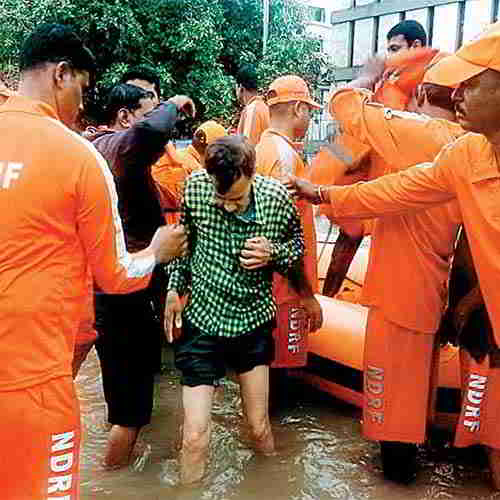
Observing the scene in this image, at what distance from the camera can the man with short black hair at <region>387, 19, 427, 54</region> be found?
4.31 m

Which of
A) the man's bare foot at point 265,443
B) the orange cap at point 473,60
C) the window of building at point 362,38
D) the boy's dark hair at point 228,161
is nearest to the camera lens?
the orange cap at point 473,60

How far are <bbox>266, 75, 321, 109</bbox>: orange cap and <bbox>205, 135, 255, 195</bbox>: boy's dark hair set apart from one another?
1166 millimetres

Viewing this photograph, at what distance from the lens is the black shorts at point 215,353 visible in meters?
3.32

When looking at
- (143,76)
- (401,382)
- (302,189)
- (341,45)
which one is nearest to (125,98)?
(143,76)

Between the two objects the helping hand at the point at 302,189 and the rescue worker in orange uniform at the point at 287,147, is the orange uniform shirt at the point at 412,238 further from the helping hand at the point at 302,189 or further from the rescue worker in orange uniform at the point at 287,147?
the rescue worker in orange uniform at the point at 287,147

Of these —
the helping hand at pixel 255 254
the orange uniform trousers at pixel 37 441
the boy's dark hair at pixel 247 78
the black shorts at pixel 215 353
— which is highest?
the boy's dark hair at pixel 247 78

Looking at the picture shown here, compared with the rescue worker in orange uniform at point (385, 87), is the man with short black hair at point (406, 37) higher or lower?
higher

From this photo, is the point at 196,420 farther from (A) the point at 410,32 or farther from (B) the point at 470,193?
(A) the point at 410,32

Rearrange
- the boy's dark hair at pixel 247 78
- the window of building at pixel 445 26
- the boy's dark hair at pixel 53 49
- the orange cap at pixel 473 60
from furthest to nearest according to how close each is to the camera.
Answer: the window of building at pixel 445 26 < the boy's dark hair at pixel 247 78 < the orange cap at pixel 473 60 < the boy's dark hair at pixel 53 49

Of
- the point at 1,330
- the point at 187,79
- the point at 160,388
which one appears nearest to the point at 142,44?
the point at 187,79

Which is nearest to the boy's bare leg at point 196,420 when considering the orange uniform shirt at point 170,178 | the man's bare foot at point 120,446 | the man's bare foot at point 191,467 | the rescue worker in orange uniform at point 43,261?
the man's bare foot at point 191,467

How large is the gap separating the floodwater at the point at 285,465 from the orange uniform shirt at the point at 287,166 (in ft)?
3.01

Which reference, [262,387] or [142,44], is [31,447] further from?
[142,44]

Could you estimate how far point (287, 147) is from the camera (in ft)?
13.8
